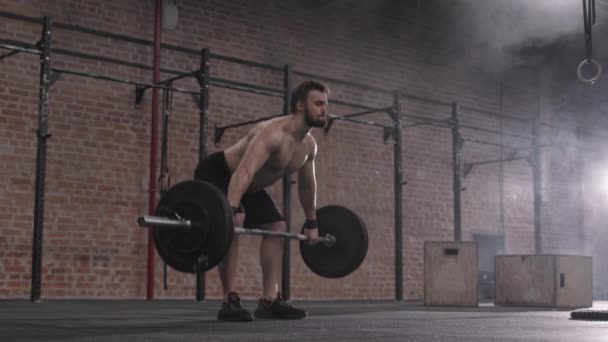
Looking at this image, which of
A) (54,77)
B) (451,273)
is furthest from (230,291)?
Answer: (451,273)

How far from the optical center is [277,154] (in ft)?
11.5

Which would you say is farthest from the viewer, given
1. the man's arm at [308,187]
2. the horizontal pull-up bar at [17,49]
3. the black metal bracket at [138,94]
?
the black metal bracket at [138,94]

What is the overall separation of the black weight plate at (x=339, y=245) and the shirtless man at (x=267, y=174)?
0.21 meters

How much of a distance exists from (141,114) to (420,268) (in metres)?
3.46

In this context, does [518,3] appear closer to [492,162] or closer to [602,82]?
[492,162]

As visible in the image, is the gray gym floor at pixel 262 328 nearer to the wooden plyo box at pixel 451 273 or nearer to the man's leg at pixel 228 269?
the man's leg at pixel 228 269

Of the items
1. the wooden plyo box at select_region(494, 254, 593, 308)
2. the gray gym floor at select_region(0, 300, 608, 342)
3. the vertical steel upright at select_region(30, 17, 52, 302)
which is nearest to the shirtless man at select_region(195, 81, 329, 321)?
the gray gym floor at select_region(0, 300, 608, 342)

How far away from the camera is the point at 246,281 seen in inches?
273

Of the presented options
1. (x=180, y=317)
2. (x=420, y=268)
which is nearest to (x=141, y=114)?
(x=180, y=317)

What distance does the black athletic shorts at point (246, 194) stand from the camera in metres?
3.63

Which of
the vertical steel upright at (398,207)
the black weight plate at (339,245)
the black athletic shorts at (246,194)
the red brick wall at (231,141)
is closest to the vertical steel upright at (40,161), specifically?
the red brick wall at (231,141)

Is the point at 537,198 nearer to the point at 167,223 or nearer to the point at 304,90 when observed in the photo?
the point at 304,90

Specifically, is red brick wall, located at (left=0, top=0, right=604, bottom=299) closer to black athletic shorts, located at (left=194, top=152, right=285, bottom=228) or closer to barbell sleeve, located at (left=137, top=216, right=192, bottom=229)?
black athletic shorts, located at (left=194, top=152, right=285, bottom=228)

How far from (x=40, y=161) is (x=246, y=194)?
2134mm
